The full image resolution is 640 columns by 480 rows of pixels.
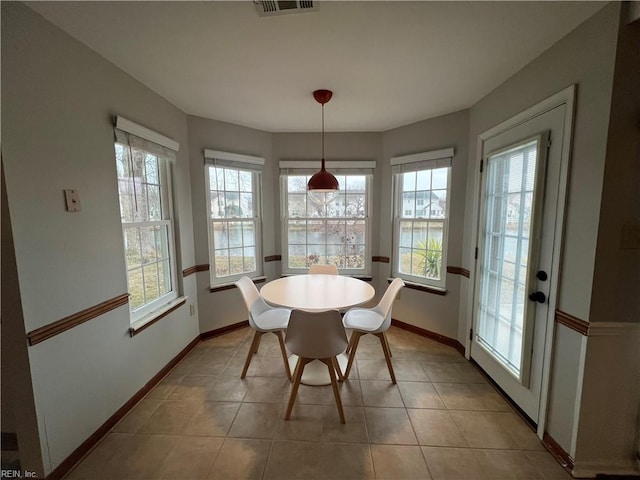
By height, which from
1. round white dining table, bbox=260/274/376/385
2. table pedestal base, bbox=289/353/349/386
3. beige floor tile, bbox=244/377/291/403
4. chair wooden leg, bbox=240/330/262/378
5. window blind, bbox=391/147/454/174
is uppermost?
window blind, bbox=391/147/454/174

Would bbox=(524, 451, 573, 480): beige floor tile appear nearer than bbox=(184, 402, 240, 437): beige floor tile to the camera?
Yes

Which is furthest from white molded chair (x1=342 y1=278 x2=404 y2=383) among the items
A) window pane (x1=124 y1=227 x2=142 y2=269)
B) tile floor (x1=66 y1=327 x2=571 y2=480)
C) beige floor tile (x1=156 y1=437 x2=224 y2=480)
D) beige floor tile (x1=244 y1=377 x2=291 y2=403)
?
window pane (x1=124 y1=227 x2=142 y2=269)

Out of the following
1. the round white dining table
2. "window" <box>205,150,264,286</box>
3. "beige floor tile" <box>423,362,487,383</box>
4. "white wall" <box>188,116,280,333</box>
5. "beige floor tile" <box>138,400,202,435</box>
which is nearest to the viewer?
"beige floor tile" <box>138,400,202,435</box>

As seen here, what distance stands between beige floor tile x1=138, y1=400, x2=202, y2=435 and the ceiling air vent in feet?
8.14

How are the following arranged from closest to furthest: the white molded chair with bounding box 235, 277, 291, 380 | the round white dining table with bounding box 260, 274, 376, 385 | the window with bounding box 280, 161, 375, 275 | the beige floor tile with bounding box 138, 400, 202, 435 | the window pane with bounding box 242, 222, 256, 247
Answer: the beige floor tile with bounding box 138, 400, 202, 435 → the round white dining table with bounding box 260, 274, 376, 385 → the white molded chair with bounding box 235, 277, 291, 380 → the window pane with bounding box 242, 222, 256, 247 → the window with bounding box 280, 161, 375, 275

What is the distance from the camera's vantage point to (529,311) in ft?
5.80

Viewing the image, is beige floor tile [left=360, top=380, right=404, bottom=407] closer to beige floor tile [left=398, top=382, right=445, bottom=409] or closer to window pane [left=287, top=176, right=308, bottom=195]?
beige floor tile [left=398, top=382, right=445, bottom=409]

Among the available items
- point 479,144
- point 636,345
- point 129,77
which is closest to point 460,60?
point 479,144

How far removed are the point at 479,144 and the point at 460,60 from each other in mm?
870

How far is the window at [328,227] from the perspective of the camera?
3.40 metres

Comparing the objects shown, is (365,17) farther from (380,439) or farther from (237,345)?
(237,345)

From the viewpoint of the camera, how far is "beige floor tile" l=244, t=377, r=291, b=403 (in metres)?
2.01

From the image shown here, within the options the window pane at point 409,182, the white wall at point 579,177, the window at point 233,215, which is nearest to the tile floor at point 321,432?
the white wall at point 579,177

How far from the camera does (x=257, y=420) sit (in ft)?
5.93
